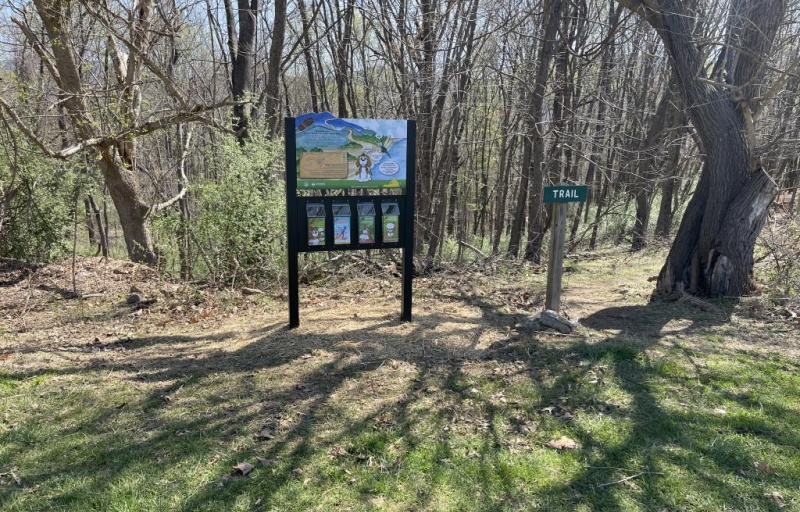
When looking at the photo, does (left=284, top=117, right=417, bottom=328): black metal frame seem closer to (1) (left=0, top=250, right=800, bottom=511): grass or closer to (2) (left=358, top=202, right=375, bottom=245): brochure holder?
(2) (left=358, top=202, right=375, bottom=245): brochure holder

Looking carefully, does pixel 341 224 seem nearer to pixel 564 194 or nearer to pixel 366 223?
pixel 366 223

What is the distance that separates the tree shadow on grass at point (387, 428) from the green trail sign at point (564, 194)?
1438 millimetres

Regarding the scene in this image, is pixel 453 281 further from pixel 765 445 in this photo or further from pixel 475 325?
pixel 765 445

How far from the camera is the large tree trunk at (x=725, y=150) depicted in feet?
20.8

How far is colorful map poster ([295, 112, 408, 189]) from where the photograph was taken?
5.04 meters

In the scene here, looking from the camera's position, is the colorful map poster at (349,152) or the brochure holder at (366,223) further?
the brochure holder at (366,223)

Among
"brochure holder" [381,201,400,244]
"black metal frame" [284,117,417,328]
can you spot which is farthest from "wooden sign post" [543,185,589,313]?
"brochure holder" [381,201,400,244]

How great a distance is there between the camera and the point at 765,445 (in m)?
3.37

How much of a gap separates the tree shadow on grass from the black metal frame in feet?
2.00

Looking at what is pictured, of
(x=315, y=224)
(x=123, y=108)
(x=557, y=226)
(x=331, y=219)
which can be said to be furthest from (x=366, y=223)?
(x=123, y=108)

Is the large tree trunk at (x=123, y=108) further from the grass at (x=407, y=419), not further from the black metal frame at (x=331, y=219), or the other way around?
the grass at (x=407, y=419)

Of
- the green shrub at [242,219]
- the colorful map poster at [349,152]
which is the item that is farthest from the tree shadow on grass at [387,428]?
the green shrub at [242,219]

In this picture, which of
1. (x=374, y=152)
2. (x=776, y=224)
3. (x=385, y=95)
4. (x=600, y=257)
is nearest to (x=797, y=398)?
(x=374, y=152)

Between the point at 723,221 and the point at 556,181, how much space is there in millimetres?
6419
